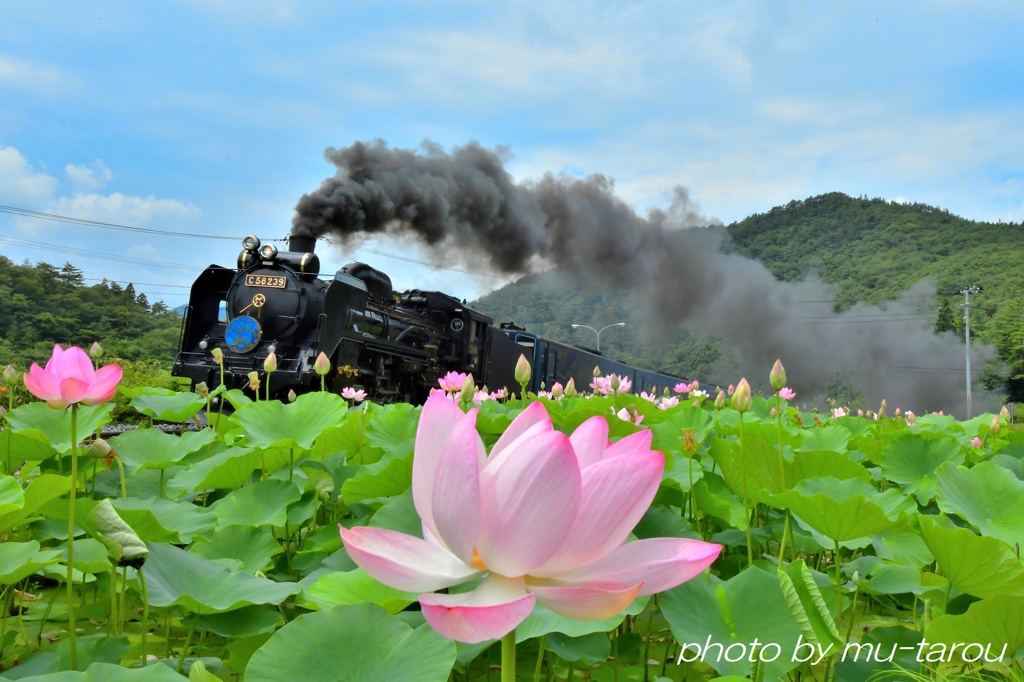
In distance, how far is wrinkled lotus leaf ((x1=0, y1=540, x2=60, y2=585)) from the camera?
1030 millimetres

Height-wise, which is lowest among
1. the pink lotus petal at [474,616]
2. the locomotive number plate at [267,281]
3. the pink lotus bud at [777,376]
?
the pink lotus petal at [474,616]

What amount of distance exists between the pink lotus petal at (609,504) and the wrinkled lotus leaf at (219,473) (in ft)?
4.13

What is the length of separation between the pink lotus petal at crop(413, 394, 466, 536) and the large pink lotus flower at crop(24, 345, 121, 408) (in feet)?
2.44

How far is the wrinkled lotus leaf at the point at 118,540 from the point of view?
90 cm

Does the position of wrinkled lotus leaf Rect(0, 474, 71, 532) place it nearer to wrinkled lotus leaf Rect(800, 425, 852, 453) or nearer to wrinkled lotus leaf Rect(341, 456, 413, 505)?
wrinkled lotus leaf Rect(341, 456, 413, 505)

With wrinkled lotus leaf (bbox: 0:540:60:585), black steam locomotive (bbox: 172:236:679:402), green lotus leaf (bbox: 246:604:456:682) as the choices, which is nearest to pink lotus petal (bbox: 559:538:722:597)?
green lotus leaf (bbox: 246:604:456:682)

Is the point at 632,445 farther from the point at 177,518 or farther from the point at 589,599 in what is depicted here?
the point at 177,518

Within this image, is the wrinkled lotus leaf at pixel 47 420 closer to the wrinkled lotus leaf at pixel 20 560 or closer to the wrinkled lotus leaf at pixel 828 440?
the wrinkled lotus leaf at pixel 20 560

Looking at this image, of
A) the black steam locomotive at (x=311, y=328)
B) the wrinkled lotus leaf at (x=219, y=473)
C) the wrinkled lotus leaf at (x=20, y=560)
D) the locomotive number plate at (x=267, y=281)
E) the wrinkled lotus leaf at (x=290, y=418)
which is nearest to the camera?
the wrinkled lotus leaf at (x=20, y=560)

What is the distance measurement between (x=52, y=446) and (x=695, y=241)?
28960 mm

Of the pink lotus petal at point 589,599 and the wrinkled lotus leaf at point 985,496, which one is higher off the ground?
the pink lotus petal at point 589,599

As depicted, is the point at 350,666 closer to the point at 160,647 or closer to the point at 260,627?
the point at 260,627

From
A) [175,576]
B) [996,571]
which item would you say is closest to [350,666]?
[175,576]

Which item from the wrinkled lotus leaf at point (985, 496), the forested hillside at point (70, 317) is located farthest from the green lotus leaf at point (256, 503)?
the forested hillside at point (70, 317)
